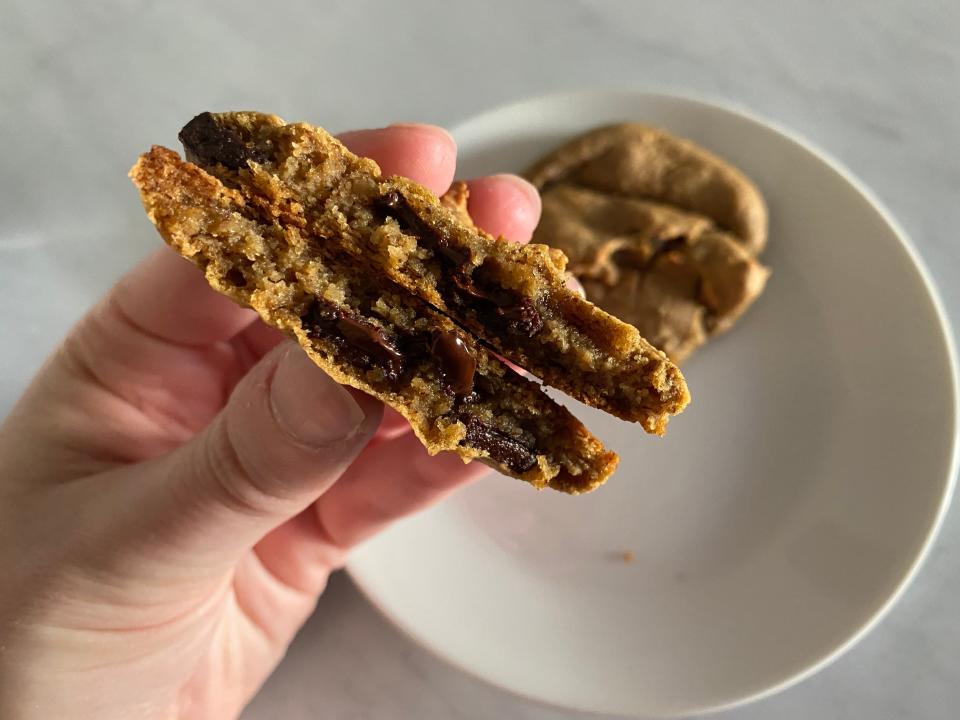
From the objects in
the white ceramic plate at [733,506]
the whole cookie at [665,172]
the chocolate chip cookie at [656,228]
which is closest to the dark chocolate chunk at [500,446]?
the white ceramic plate at [733,506]

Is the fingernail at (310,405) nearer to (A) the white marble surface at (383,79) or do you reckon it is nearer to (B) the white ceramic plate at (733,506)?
(B) the white ceramic plate at (733,506)

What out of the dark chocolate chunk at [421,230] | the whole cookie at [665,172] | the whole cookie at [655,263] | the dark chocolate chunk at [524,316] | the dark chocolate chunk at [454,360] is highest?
the dark chocolate chunk at [421,230]

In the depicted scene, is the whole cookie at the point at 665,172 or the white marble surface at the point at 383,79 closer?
the whole cookie at the point at 665,172

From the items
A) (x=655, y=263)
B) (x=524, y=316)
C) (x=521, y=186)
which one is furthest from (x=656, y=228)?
(x=524, y=316)

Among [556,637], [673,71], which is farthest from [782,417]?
[673,71]

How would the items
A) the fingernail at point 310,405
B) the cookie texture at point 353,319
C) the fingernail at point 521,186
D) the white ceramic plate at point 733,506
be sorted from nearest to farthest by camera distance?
the cookie texture at point 353,319 → the fingernail at point 310,405 → the fingernail at point 521,186 → the white ceramic plate at point 733,506

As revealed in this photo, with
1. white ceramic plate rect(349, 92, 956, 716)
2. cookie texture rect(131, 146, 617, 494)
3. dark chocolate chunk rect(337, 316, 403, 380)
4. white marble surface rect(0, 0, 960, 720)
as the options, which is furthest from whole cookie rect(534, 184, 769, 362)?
dark chocolate chunk rect(337, 316, 403, 380)

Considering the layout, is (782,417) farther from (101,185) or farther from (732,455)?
(101,185)
